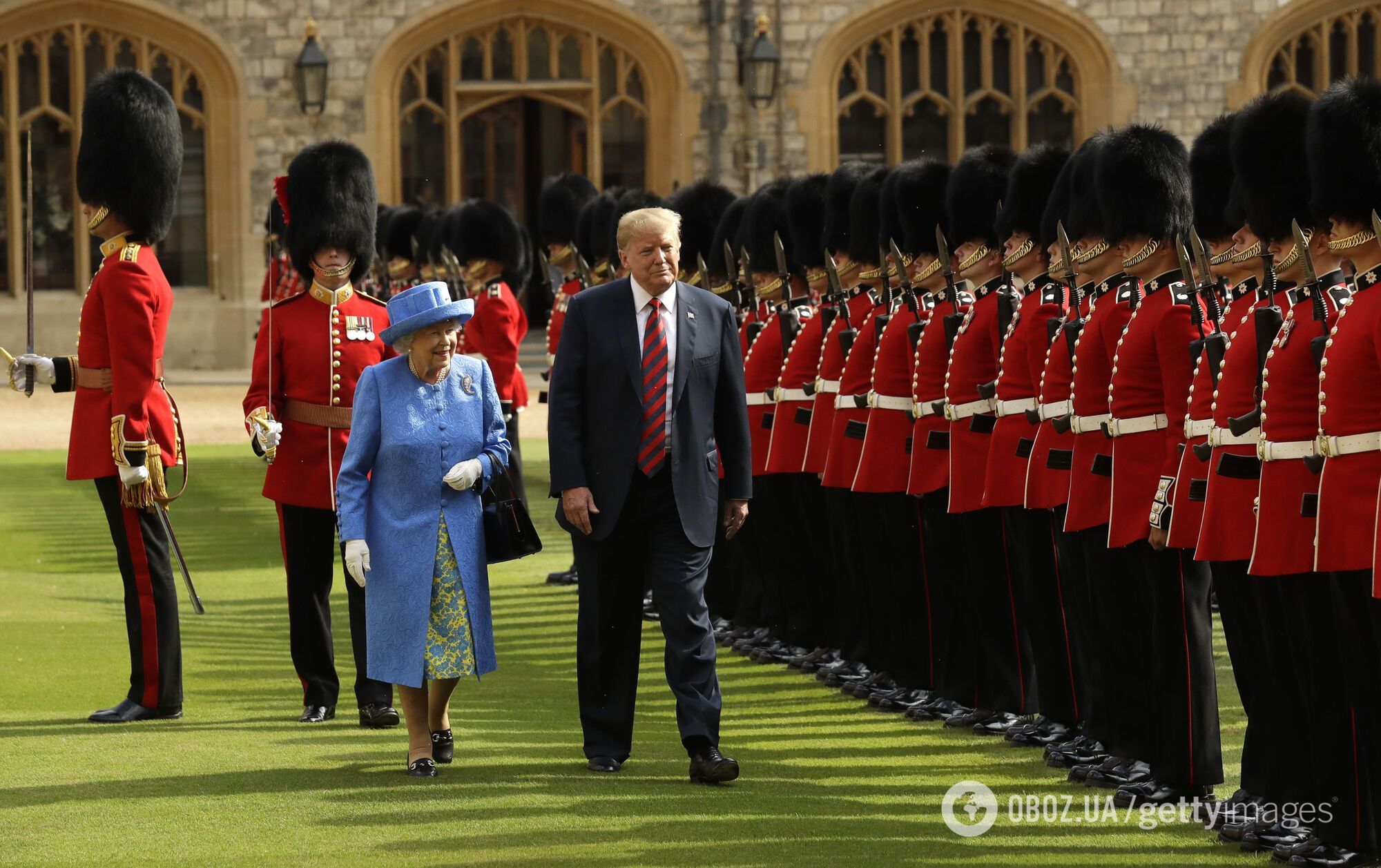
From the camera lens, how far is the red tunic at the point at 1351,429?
13.7 feet

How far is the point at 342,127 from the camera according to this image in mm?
20000

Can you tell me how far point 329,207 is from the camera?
256 inches

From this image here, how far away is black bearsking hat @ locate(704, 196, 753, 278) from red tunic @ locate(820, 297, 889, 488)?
5.89 ft

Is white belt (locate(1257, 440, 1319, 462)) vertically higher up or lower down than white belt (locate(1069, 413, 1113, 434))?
lower down

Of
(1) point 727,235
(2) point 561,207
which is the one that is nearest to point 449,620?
(1) point 727,235

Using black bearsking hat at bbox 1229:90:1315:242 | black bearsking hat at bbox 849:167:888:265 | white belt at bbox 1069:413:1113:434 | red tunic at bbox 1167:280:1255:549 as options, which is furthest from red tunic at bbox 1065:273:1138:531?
black bearsking hat at bbox 849:167:888:265

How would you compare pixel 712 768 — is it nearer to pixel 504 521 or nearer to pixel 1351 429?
pixel 504 521

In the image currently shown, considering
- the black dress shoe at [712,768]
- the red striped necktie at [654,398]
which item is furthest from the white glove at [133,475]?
the black dress shoe at [712,768]

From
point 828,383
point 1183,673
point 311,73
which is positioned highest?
point 311,73

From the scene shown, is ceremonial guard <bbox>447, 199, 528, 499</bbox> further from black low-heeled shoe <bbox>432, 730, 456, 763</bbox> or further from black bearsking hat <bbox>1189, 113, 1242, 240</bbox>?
black bearsking hat <bbox>1189, 113, 1242, 240</bbox>

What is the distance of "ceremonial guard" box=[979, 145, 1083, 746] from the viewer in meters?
5.68

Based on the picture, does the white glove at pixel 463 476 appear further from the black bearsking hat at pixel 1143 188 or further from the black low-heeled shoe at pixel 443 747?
the black bearsking hat at pixel 1143 188

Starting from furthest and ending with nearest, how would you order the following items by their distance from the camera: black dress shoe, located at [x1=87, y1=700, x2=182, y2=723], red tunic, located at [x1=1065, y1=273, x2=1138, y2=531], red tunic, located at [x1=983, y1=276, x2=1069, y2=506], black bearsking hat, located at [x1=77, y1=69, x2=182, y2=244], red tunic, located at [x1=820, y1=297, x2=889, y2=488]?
red tunic, located at [x1=820, y1=297, x2=889, y2=488] → black bearsking hat, located at [x1=77, y1=69, x2=182, y2=244] → black dress shoe, located at [x1=87, y1=700, x2=182, y2=723] → red tunic, located at [x1=983, y1=276, x2=1069, y2=506] → red tunic, located at [x1=1065, y1=273, x2=1138, y2=531]

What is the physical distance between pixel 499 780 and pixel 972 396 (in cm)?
175
